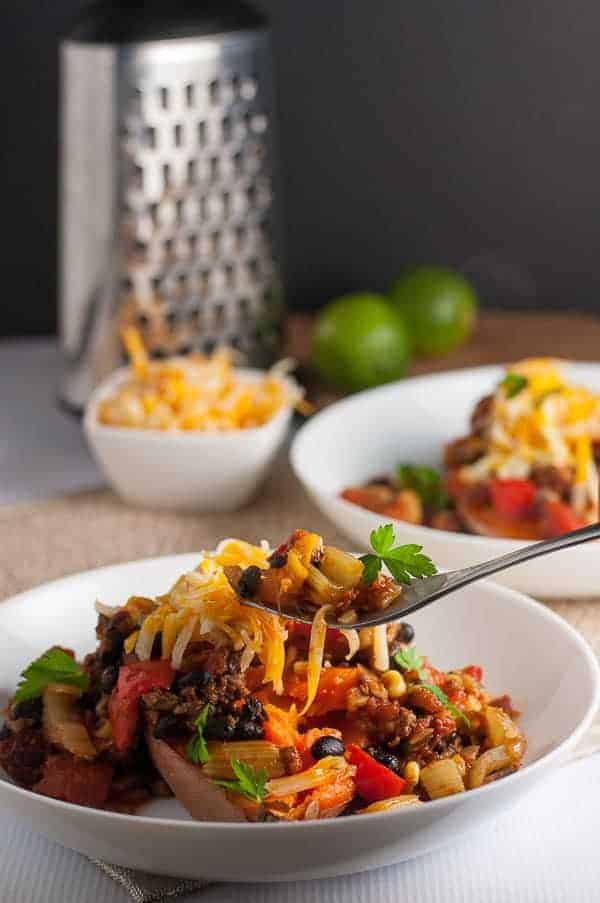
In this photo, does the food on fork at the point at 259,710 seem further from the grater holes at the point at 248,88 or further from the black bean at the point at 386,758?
the grater holes at the point at 248,88

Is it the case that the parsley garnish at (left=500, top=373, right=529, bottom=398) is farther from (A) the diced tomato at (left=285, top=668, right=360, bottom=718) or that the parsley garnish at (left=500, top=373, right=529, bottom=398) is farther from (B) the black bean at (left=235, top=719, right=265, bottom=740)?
(B) the black bean at (left=235, top=719, right=265, bottom=740)

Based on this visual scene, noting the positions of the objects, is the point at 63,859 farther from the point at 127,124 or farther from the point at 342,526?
the point at 127,124

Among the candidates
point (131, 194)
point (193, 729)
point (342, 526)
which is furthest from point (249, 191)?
point (193, 729)

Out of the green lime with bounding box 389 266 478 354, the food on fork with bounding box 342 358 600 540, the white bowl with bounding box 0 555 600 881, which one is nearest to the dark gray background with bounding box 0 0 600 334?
the green lime with bounding box 389 266 478 354

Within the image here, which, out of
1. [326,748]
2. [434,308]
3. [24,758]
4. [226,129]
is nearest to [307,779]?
[326,748]

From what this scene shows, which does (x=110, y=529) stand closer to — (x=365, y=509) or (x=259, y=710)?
(x=365, y=509)

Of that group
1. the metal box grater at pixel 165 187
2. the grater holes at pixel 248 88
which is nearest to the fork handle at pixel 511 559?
the metal box grater at pixel 165 187
